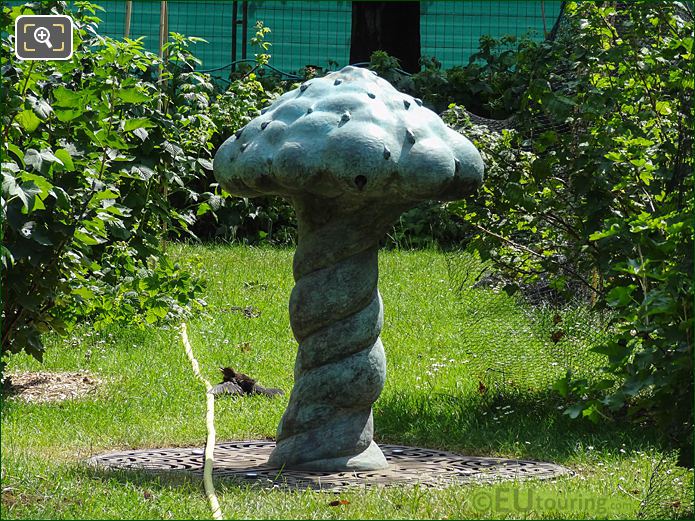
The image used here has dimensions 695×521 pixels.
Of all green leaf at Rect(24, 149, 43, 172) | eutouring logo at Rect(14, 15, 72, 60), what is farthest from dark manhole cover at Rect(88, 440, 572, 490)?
eutouring logo at Rect(14, 15, 72, 60)

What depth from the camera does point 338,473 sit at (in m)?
4.81

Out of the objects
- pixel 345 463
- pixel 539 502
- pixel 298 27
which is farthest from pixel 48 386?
pixel 298 27

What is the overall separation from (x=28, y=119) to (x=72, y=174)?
586 millimetres

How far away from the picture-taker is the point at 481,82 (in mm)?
13109

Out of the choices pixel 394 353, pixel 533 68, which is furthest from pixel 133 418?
pixel 533 68

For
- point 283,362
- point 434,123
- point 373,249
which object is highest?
point 434,123

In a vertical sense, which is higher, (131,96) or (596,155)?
(131,96)

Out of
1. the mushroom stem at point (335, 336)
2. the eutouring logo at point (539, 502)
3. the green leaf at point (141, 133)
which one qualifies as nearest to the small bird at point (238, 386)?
the green leaf at point (141, 133)

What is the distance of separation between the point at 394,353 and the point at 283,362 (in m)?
0.82

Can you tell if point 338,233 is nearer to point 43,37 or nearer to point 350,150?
point 350,150

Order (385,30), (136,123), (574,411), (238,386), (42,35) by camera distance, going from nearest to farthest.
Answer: (574,411), (42,35), (136,123), (238,386), (385,30)

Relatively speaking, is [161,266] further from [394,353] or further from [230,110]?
[230,110]

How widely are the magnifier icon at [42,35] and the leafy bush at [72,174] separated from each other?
13 cm

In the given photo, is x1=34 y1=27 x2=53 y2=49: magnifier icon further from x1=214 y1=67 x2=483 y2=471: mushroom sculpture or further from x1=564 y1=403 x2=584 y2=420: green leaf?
x1=564 y1=403 x2=584 y2=420: green leaf
